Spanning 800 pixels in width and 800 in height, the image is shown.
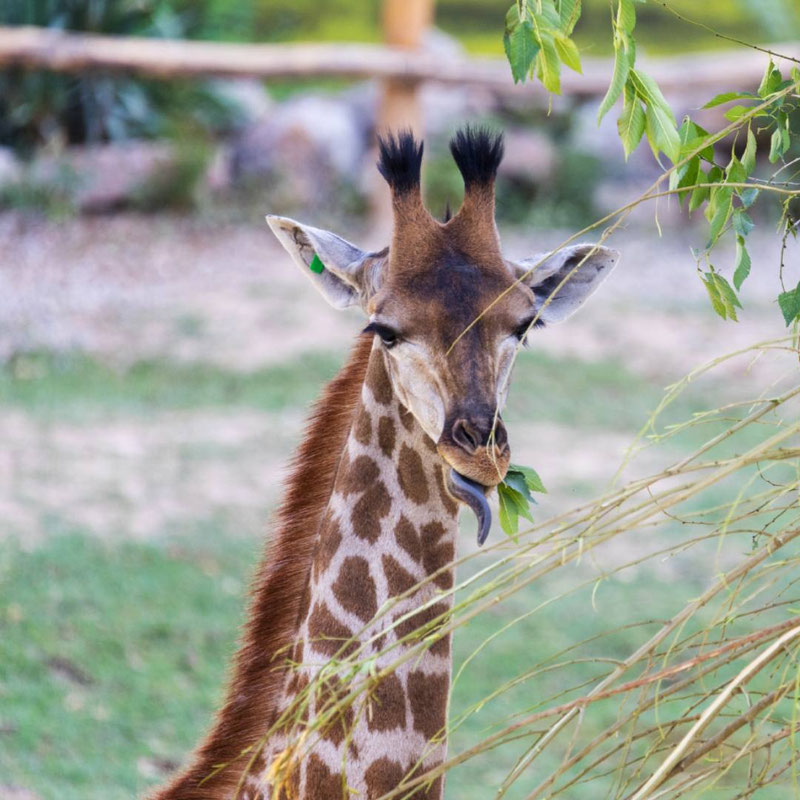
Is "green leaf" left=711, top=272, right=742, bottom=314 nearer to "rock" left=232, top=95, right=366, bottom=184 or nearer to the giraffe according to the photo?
the giraffe

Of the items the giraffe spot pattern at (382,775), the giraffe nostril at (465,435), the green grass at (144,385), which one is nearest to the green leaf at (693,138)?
the giraffe nostril at (465,435)

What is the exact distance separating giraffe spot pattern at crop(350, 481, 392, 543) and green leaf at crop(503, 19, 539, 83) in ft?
3.12

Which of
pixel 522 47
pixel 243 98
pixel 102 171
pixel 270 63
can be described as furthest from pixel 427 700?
pixel 243 98

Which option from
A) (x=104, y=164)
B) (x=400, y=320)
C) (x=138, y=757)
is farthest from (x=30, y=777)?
(x=104, y=164)

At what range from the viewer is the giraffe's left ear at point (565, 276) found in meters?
2.53

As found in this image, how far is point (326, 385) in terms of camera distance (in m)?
2.69

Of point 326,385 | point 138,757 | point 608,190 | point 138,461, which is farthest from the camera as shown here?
point 608,190

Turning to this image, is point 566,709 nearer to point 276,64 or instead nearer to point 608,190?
point 276,64

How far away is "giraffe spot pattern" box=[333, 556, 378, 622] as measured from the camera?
95.5 inches

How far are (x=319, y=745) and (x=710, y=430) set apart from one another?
20.6 ft

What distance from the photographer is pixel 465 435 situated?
216 centimetres

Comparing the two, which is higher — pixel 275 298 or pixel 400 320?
pixel 400 320

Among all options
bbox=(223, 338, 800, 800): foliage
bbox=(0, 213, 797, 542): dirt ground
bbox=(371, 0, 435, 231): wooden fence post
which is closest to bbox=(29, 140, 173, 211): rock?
bbox=(0, 213, 797, 542): dirt ground

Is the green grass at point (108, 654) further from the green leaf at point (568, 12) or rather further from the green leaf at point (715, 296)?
the green leaf at point (568, 12)
